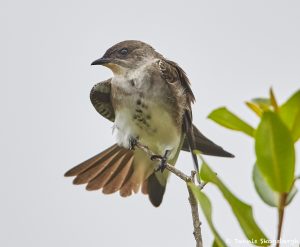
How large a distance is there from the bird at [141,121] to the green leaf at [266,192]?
11.9ft

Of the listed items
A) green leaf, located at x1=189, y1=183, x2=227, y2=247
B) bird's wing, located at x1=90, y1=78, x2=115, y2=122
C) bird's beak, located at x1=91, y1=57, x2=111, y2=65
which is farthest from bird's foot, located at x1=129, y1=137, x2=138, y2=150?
green leaf, located at x1=189, y1=183, x2=227, y2=247

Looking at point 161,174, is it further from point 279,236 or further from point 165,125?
point 279,236

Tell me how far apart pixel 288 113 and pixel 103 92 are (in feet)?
17.1

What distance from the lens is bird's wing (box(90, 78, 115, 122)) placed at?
658 centimetres

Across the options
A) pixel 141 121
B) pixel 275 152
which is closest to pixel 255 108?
pixel 275 152

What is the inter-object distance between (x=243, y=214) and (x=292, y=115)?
27 centimetres

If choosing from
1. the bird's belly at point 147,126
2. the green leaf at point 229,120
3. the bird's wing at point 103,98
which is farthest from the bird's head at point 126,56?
the green leaf at point 229,120

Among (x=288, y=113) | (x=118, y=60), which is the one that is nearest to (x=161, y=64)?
(x=118, y=60)

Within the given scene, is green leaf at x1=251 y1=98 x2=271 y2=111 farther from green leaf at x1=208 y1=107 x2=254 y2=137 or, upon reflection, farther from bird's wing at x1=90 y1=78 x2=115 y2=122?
bird's wing at x1=90 y1=78 x2=115 y2=122

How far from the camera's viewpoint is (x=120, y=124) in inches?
231

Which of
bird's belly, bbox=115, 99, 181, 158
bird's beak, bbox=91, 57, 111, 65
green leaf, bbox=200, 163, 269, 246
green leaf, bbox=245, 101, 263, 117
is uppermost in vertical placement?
bird's beak, bbox=91, 57, 111, 65

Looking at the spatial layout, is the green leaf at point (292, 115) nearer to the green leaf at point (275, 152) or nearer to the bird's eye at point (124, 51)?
the green leaf at point (275, 152)

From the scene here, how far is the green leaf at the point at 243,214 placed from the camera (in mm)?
1532

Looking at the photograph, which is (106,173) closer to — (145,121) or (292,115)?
(145,121)
